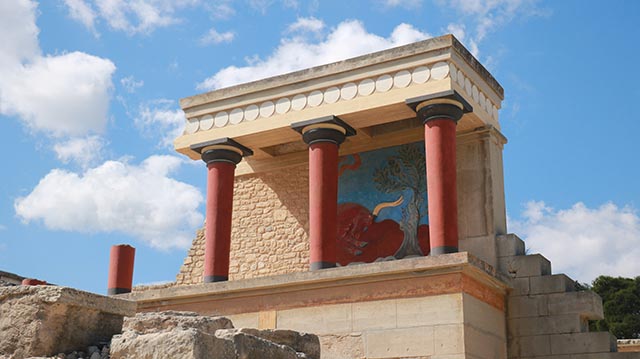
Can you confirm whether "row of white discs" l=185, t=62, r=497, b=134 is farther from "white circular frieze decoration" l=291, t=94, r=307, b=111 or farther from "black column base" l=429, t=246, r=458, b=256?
"black column base" l=429, t=246, r=458, b=256

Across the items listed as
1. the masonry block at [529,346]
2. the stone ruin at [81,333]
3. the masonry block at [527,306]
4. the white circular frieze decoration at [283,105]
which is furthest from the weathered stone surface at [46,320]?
the white circular frieze decoration at [283,105]

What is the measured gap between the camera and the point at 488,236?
1298 cm

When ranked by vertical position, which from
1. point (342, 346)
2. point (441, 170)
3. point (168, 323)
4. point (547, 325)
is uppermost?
point (441, 170)

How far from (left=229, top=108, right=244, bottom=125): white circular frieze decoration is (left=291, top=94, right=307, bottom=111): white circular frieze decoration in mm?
1154

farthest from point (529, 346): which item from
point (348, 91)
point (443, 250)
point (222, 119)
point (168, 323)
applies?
point (168, 323)

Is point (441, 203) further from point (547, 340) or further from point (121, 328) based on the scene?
point (121, 328)

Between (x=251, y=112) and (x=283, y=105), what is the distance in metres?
0.72

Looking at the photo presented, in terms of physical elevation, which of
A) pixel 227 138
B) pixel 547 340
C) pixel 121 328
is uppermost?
pixel 227 138

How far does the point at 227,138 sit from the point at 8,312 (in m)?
9.91

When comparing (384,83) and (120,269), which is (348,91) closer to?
(384,83)

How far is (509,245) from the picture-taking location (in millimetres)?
12742

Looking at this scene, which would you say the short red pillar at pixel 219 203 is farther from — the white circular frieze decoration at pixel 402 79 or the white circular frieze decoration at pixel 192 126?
the white circular frieze decoration at pixel 402 79

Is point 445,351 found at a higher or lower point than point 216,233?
lower

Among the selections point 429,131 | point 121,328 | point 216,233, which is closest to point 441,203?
point 429,131
